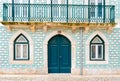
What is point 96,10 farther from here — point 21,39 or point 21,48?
point 21,48

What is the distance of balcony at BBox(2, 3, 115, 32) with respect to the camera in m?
11.3

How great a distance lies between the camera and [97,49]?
38.9 ft

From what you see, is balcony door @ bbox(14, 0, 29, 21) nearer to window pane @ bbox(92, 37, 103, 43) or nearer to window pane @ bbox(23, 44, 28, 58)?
window pane @ bbox(23, 44, 28, 58)

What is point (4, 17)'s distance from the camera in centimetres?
1120

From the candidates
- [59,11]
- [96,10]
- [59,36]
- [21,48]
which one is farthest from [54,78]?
[96,10]

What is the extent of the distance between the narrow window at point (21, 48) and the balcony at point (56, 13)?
3.77 feet

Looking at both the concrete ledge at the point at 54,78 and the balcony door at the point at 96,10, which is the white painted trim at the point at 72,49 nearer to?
the concrete ledge at the point at 54,78

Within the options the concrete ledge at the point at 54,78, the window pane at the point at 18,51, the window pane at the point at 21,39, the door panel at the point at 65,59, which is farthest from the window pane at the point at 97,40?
the window pane at the point at 18,51

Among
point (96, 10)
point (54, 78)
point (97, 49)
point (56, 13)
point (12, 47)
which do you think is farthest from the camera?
point (97, 49)

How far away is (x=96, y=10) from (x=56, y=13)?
2562mm

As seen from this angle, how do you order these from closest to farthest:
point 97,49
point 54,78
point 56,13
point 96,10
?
point 54,78
point 56,13
point 96,10
point 97,49

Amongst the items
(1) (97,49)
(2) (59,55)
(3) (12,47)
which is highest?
(3) (12,47)

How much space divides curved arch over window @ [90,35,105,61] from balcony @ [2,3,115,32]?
45.8 inches

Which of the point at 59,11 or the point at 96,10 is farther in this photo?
the point at 96,10
